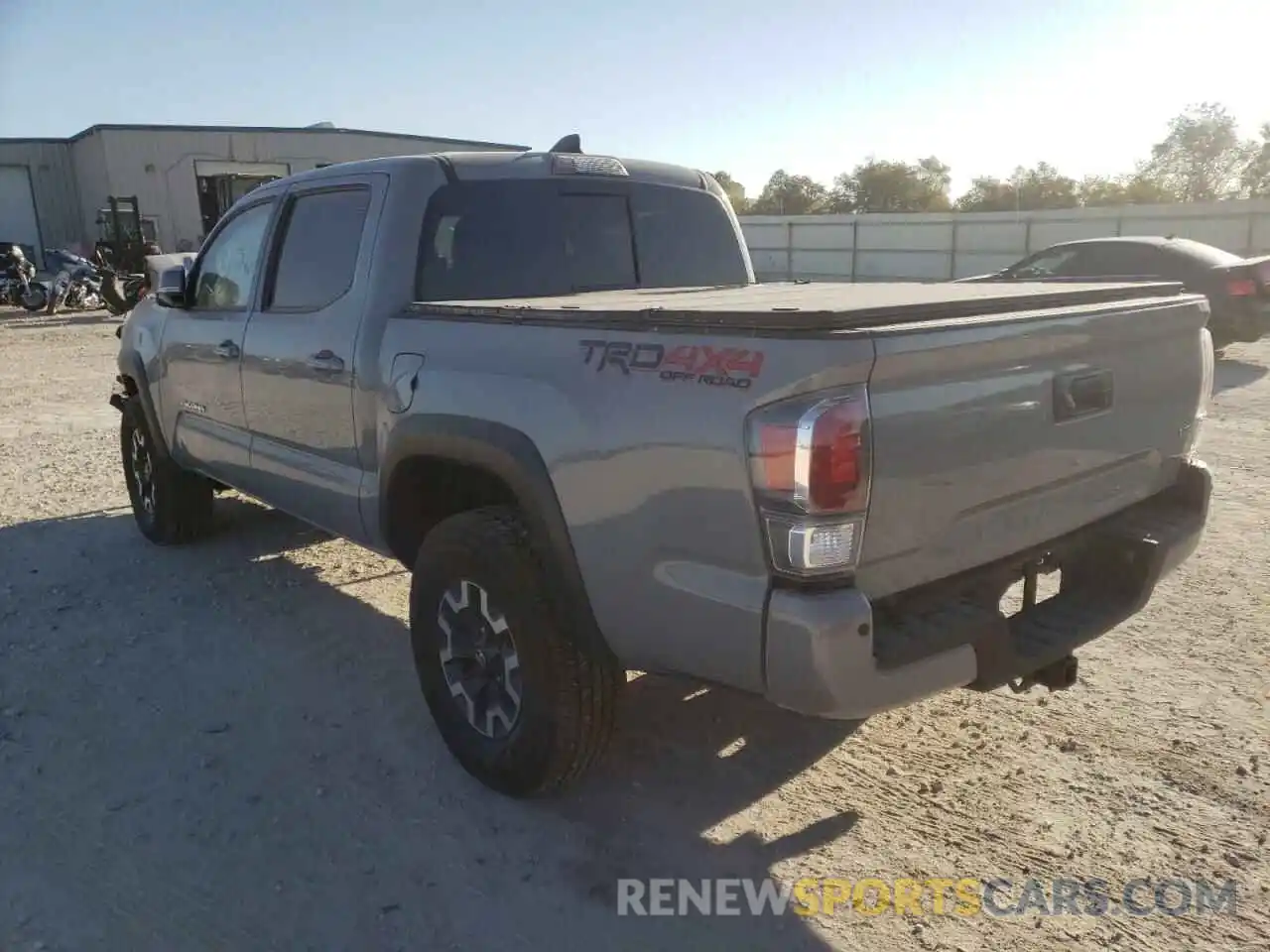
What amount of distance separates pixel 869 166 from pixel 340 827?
65.7 m

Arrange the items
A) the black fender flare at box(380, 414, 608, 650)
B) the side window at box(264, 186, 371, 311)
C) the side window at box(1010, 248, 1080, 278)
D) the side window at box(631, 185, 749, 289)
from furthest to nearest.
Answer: the side window at box(1010, 248, 1080, 278) → the side window at box(631, 185, 749, 289) → the side window at box(264, 186, 371, 311) → the black fender flare at box(380, 414, 608, 650)

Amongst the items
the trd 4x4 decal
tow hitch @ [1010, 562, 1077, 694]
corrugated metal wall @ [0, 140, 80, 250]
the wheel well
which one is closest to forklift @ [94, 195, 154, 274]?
corrugated metal wall @ [0, 140, 80, 250]

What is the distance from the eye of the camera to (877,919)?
251 centimetres

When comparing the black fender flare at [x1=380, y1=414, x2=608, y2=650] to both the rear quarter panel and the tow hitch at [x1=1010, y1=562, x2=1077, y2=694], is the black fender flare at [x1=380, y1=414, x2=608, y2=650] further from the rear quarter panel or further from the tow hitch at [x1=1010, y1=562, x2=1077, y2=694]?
the tow hitch at [x1=1010, y1=562, x2=1077, y2=694]

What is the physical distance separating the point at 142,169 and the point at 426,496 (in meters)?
34.8

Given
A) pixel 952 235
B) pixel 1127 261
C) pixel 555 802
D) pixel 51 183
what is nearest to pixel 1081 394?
pixel 555 802

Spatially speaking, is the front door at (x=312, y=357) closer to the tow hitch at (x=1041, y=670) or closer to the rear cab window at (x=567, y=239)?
the rear cab window at (x=567, y=239)

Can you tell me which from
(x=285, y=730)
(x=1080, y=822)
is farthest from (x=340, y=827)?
(x=1080, y=822)

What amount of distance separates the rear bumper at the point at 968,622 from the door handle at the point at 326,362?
7.17 ft

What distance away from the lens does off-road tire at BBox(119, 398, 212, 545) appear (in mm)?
5559

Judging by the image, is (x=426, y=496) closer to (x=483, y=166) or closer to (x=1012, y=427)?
(x=483, y=166)

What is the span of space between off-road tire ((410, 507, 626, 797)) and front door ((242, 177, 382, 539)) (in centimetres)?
91

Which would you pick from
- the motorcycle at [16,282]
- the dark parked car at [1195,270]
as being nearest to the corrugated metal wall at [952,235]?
the dark parked car at [1195,270]

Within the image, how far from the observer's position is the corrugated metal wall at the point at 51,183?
33.6m
